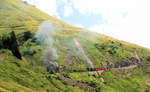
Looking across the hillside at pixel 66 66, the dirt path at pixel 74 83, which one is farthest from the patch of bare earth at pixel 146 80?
the dirt path at pixel 74 83

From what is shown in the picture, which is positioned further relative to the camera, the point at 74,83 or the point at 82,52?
the point at 82,52

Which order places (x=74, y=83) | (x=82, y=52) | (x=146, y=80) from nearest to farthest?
(x=74, y=83), (x=146, y=80), (x=82, y=52)

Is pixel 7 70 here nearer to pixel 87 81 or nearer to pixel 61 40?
pixel 87 81

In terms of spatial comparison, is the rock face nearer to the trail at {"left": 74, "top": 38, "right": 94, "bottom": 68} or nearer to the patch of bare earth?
the trail at {"left": 74, "top": 38, "right": 94, "bottom": 68}

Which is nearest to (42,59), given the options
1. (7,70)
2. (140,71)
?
(7,70)

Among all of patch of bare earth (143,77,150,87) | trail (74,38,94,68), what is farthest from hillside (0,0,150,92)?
patch of bare earth (143,77,150,87)

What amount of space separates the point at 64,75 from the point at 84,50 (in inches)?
2435

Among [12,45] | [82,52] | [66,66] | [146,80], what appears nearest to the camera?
[12,45]

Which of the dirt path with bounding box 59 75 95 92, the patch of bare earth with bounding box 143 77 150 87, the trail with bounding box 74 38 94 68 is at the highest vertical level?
the trail with bounding box 74 38 94 68

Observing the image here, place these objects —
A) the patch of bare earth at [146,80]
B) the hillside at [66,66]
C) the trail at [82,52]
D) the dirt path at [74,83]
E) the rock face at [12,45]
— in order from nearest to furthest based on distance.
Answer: the hillside at [66,66] → the rock face at [12,45] → the dirt path at [74,83] → the trail at [82,52] → the patch of bare earth at [146,80]

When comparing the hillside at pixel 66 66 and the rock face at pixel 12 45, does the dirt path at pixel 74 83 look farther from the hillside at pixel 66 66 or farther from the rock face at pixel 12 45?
the rock face at pixel 12 45

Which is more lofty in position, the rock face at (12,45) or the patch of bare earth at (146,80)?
the rock face at (12,45)

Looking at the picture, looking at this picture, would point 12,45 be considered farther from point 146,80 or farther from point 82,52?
point 146,80

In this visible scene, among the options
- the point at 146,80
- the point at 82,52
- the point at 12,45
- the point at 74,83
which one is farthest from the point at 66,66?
the point at 146,80
